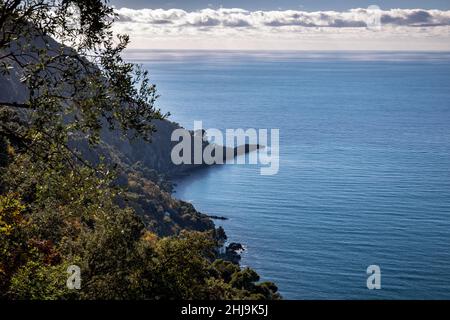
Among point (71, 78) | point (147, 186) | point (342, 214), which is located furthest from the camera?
point (147, 186)

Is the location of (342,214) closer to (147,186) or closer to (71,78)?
(147,186)

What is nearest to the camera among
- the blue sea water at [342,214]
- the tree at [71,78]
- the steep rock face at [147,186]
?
the tree at [71,78]

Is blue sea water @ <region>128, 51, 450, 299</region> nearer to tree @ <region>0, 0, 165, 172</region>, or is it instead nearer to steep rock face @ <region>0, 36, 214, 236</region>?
steep rock face @ <region>0, 36, 214, 236</region>

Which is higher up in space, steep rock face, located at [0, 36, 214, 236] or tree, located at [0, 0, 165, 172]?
tree, located at [0, 0, 165, 172]

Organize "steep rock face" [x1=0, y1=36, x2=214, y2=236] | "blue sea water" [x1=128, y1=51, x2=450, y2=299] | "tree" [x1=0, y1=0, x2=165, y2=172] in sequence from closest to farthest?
"tree" [x1=0, y1=0, x2=165, y2=172] → "blue sea water" [x1=128, y1=51, x2=450, y2=299] → "steep rock face" [x1=0, y1=36, x2=214, y2=236]

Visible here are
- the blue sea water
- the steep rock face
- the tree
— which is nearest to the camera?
the tree

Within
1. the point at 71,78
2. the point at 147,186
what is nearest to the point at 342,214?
the point at 147,186

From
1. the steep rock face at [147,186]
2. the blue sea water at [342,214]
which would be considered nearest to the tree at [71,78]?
the blue sea water at [342,214]

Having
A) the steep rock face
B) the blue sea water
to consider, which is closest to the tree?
the blue sea water

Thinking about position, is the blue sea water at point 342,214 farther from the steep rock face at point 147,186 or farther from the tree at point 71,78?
the tree at point 71,78

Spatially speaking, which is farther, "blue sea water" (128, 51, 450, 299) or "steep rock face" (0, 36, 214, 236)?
"steep rock face" (0, 36, 214, 236)

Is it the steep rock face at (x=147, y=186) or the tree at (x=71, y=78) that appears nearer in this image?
the tree at (x=71, y=78)
